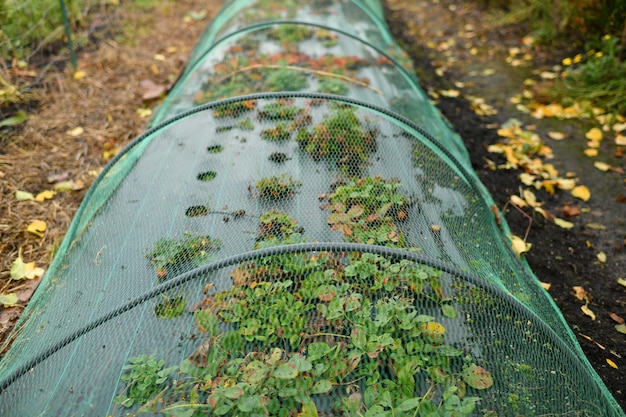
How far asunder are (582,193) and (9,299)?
3.42m

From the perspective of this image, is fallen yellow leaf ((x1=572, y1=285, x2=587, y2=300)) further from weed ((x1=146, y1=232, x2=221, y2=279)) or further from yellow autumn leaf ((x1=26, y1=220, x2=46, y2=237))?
yellow autumn leaf ((x1=26, y1=220, x2=46, y2=237))

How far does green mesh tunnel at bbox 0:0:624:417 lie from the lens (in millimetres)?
1438

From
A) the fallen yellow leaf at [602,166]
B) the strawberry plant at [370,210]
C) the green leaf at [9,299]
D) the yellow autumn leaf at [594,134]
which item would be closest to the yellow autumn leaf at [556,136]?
the yellow autumn leaf at [594,134]

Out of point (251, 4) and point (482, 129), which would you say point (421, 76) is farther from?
point (251, 4)

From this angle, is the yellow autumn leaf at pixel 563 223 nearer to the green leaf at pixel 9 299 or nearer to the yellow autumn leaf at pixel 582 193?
the yellow autumn leaf at pixel 582 193

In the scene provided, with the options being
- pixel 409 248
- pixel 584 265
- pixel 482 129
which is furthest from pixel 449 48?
pixel 409 248

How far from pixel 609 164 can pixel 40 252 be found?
3.73 m

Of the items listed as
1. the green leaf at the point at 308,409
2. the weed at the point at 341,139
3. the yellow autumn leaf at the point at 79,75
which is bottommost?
the yellow autumn leaf at the point at 79,75

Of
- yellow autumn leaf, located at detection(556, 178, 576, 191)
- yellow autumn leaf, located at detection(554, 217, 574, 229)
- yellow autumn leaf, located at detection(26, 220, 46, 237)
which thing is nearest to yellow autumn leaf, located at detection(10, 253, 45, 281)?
yellow autumn leaf, located at detection(26, 220, 46, 237)

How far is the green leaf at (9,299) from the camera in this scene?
2.24 meters

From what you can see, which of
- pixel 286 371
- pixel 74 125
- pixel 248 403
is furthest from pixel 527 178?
pixel 74 125

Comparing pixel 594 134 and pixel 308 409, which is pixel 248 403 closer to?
pixel 308 409

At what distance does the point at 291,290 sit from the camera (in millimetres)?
1659

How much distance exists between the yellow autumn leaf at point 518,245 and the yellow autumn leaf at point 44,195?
2.79 metres
